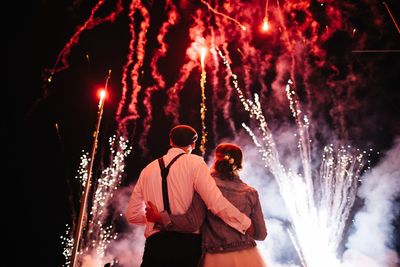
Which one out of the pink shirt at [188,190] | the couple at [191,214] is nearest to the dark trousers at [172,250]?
the couple at [191,214]

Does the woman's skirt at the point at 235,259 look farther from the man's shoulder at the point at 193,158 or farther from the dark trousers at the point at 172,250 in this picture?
the man's shoulder at the point at 193,158

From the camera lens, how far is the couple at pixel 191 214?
9.53ft

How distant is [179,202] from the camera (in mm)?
3051

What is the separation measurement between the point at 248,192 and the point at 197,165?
0.65 m

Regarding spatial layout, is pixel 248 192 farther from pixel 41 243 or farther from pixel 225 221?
pixel 41 243

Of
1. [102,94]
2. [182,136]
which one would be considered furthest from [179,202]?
[102,94]

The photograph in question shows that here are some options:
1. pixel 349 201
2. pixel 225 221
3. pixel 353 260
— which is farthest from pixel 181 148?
pixel 353 260

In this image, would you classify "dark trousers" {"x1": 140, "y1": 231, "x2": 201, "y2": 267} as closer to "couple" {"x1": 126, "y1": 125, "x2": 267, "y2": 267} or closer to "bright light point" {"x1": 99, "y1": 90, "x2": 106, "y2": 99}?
"couple" {"x1": 126, "y1": 125, "x2": 267, "y2": 267}

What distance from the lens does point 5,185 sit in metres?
17.9

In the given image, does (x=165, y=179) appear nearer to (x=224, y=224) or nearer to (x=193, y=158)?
(x=193, y=158)

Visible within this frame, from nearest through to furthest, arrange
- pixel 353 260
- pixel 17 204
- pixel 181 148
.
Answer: pixel 181 148 < pixel 17 204 < pixel 353 260

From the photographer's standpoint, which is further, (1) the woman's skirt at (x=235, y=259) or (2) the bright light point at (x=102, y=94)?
(2) the bright light point at (x=102, y=94)

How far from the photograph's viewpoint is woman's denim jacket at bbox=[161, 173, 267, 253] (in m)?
2.93

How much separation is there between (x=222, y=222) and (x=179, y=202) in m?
0.45
